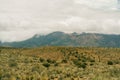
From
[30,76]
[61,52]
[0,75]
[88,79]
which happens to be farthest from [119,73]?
[61,52]

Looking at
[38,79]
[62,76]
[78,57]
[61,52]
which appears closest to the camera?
[38,79]

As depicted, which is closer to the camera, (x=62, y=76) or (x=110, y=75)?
(x=62, y=76)

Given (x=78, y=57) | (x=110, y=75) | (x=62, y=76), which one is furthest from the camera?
(x=78, y=57)

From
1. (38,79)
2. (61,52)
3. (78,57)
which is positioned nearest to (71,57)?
(78,57)

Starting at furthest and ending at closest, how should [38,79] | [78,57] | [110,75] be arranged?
[78,57] < [110,75] < [38,79]

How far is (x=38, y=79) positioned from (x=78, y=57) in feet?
280

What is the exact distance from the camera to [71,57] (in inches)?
7062

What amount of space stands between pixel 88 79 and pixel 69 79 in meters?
6.31

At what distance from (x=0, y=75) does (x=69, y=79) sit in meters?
22.5

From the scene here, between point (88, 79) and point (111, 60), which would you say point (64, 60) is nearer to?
point (111, 60)

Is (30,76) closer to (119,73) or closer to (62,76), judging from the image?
(62,76)

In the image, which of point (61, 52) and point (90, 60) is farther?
point (61, 52)

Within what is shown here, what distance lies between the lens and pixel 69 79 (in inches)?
3986

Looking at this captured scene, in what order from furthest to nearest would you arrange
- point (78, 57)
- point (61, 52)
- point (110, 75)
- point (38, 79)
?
point (61, 52), point (78, 57), point (110, 75), point (38, 79)
